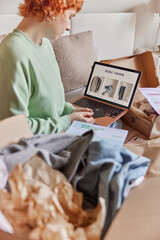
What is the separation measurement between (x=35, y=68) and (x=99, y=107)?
41 cm

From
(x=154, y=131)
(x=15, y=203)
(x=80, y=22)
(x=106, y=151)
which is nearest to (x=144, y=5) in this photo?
(x=80, y=22)

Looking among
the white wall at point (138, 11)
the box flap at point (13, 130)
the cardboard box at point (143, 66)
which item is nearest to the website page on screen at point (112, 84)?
the cardboard box at point (143, 66)

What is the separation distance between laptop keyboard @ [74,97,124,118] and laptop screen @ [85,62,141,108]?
3 cm

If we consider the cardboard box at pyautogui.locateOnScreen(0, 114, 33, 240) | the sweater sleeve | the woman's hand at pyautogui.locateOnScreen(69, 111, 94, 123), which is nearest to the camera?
the cardboard box at pyautogui.locateOnScreen(0, 114, 33, 240)

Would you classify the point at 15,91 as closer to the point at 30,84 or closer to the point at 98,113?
the point at 30,84

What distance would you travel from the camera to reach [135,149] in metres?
0.87

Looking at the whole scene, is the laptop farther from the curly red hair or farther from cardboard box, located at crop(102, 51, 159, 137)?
the curly red hair

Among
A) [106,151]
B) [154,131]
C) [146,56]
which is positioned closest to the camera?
[106,151]

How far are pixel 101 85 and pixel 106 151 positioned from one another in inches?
31.4

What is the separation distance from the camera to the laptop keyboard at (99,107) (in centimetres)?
125

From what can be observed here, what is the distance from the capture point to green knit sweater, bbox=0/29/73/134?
96 centimetres

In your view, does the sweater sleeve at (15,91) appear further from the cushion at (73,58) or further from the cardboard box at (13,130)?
the cushion at (73,58)

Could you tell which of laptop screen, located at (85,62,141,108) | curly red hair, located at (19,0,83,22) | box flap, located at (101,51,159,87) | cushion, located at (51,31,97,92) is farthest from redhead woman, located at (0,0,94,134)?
box flap, located at (101,51,159,87)

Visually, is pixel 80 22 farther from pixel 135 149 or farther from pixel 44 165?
pixel 44 165
